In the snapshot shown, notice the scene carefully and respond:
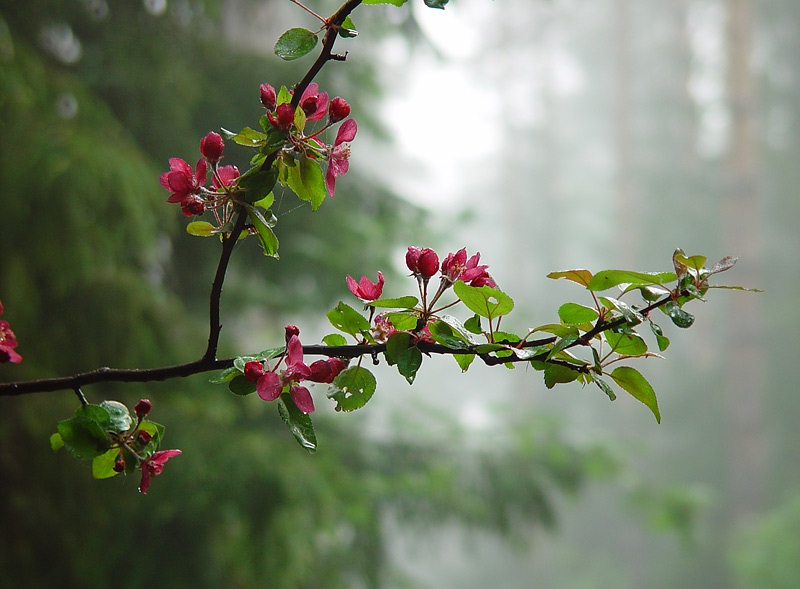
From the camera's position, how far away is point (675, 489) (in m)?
3.36

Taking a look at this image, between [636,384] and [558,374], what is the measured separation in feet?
0.21

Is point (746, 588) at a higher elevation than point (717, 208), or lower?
lower

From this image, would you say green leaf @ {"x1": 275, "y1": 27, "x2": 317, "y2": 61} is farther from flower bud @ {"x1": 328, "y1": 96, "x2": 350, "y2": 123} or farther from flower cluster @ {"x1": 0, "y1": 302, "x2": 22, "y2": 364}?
flower cluster @ {"x1": 0, "y1": 302, "x2": 22, "y2": 364}

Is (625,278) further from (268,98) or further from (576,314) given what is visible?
(268,98)

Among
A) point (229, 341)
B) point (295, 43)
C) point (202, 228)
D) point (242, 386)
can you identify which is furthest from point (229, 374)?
point (229, 341)

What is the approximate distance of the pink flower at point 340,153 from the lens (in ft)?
1.56

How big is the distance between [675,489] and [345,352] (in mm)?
3414

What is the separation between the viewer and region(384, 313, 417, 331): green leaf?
0.48m

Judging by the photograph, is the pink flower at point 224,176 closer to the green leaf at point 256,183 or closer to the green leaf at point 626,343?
the green leaf at point 256,183

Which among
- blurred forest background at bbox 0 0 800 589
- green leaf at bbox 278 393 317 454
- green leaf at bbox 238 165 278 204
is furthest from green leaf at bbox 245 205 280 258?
blurred forest background at bbox 0 0 800 589

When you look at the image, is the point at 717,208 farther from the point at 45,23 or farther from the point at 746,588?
the point at 45,23

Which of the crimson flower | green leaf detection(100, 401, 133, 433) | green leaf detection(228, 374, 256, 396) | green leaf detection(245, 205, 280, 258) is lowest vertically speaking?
green leaf detection(100, 401, 133, 433)

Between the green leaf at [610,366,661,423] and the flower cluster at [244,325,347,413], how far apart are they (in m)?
0.22

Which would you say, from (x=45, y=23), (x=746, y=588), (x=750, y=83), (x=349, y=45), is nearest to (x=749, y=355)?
(x=746, y=588)
